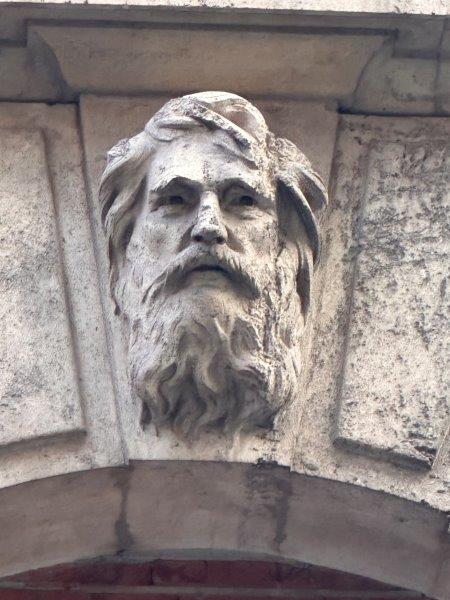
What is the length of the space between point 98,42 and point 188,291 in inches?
29.0

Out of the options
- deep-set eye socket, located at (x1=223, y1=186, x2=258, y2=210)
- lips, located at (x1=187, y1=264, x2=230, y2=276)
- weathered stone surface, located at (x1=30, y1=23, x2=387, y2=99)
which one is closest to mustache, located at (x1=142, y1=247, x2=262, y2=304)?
lips, located at (x1=187, y1=264, x2=230, y2=276)

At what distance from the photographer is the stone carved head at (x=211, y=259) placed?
3.28m

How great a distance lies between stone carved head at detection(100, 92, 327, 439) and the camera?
3.28 metres

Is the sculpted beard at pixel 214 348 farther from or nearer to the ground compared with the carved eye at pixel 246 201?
nearer to the ground

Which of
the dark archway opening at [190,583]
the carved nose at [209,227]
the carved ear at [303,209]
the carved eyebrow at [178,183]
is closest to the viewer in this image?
the carved nose at [209,227]

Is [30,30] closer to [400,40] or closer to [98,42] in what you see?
[98,42]

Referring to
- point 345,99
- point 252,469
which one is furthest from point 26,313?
point 345,99

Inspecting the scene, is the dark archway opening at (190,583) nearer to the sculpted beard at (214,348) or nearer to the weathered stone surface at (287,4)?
the sculpted beard at (214,348)

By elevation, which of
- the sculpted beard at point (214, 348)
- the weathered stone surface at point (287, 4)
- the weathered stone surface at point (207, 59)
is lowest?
the sculpted beard at point (214, 348)

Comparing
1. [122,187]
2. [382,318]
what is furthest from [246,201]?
[382,318]

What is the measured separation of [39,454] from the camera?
3.42 meters

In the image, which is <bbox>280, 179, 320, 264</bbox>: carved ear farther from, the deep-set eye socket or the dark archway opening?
the dark archway opening

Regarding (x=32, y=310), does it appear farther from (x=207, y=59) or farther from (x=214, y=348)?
(x=207, y=59)

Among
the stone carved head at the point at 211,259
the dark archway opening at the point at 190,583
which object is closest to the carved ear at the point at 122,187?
the stone carved head at the point at 211,259
